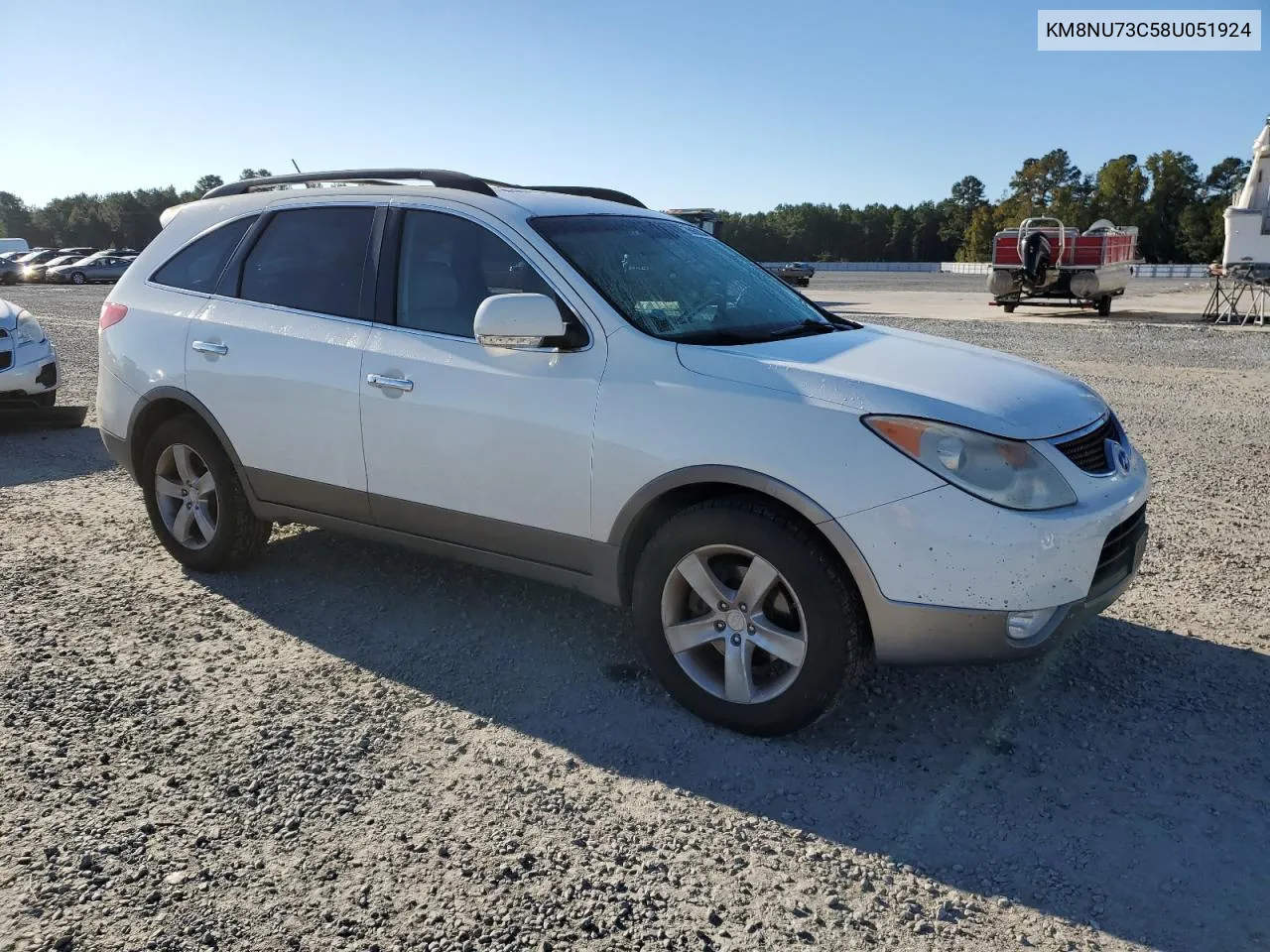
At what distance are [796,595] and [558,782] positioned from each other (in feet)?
3.22

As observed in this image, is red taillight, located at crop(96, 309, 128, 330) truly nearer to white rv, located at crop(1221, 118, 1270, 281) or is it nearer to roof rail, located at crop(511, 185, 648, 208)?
roof rail, located at crop(511, 185, 648, 208)

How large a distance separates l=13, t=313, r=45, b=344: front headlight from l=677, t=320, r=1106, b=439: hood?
296 inches

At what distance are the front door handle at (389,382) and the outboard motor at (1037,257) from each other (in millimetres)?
20512

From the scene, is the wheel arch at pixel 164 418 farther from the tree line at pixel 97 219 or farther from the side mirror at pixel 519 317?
the tree line at pixel 97 219

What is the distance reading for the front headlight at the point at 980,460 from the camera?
301cm

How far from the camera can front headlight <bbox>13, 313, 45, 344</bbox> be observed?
855cm

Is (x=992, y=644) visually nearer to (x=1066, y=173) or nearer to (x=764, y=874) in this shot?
(x=764, y=874)

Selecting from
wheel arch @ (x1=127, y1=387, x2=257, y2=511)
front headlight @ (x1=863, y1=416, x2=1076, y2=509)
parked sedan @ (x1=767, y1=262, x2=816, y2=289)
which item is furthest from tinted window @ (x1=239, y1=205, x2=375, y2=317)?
parked sedan @ (x1=767, y1=262, x2=816, y2=289)

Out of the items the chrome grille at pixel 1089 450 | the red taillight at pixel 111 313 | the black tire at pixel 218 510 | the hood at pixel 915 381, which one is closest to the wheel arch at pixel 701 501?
the hood at pixel 915 381

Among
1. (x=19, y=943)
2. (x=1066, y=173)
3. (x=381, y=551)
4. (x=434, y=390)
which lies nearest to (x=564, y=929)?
(x=19, y=943)

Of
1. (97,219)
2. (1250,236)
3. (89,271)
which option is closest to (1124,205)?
(1250,236)

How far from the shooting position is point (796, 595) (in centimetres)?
318

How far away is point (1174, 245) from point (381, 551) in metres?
83.1

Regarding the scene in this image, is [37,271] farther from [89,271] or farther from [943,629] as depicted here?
[943,629]
